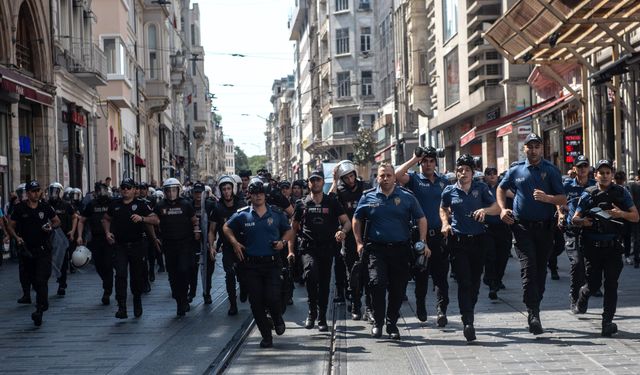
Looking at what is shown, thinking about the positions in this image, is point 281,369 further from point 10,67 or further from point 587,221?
point 10,67

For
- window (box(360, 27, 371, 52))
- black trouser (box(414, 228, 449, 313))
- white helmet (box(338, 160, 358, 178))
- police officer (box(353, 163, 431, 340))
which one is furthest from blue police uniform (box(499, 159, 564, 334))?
window (box(360, 27, 371, 52))

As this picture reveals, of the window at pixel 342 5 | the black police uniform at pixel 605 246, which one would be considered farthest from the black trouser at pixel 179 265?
the window at pixel 342 5

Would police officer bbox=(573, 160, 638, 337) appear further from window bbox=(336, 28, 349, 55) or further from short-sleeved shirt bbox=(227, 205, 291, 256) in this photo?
window bbox=(336, 28, 349, 55)

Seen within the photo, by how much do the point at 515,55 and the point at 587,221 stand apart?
15686 mm

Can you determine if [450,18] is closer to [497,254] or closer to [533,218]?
[497,254]

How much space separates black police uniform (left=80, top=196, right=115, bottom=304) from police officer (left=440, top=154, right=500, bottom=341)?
603 centimetres

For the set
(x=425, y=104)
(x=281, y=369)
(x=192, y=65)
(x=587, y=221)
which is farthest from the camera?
(x=192, y=65)

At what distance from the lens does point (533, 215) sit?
10.3m

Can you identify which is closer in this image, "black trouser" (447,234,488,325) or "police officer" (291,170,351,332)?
"black trouser" (447,234,488,325)

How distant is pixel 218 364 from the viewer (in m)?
9.20

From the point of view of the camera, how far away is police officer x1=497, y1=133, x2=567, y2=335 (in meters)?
10.1

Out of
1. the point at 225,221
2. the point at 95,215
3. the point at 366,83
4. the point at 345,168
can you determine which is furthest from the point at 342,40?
the point at 345,168

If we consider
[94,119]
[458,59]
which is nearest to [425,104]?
[458,59]

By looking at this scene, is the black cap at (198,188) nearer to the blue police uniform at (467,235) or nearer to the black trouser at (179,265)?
the black trouser at (179,265)
